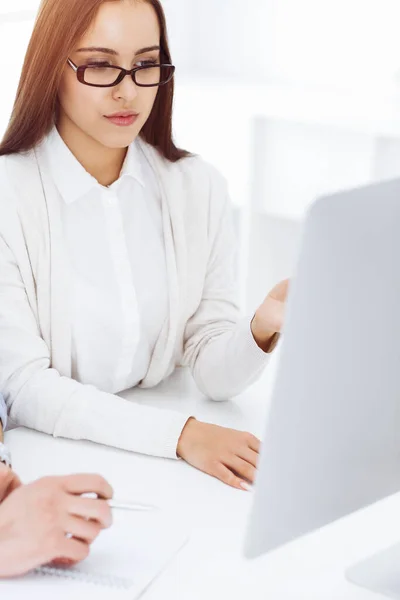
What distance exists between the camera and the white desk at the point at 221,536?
106 cm

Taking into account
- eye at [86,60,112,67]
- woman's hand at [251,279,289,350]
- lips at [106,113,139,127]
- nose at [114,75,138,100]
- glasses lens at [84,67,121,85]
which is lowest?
woman's hand at [251,279,289,350]

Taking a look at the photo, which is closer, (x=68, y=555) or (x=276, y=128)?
(x=68, y=555)

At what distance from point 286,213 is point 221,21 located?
916 mm

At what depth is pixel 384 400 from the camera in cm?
99

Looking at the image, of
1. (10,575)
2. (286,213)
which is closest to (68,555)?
(10,575)

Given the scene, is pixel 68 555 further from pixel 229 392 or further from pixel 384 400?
pixel 229 392

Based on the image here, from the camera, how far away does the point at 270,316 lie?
150 centimetres

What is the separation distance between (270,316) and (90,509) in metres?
0.53

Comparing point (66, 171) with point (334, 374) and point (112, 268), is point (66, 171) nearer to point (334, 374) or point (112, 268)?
point (112, 268)

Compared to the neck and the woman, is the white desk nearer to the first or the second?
the woman

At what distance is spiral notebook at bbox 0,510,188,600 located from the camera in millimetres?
1053

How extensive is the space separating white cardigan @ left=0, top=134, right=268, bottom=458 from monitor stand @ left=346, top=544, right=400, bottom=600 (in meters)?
0.37

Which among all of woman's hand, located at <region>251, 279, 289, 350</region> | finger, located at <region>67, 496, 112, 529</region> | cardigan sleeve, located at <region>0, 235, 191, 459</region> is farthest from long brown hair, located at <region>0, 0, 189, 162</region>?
finger, located at <region>67, 496, 112, 529</region>

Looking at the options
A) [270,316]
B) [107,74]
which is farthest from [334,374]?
[107,74]
